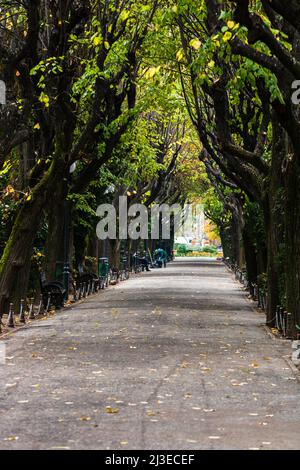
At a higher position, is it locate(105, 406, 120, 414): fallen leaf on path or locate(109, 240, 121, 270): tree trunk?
locate(109, 240, 121, 270): tree trunk

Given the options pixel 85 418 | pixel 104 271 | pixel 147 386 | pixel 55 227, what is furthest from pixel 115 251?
pixel 85 418

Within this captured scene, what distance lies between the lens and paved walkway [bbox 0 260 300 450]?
8133mm

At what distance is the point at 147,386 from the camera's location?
11.2 meters

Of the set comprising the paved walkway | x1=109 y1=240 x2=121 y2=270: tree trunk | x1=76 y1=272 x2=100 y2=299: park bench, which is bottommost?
the paved walkway

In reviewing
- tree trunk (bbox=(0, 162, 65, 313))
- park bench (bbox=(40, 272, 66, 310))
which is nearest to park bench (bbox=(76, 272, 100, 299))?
park bench (bbox=(40, 272, 66, 310))

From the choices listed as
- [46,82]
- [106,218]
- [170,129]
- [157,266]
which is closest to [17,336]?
[46,82]

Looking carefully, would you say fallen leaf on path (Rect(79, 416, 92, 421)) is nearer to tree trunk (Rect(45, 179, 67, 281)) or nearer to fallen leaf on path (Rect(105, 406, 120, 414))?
fallen leaf on path (Rect(105, 406, 120, 414))

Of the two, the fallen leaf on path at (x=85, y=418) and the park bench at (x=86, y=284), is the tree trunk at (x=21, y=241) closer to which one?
the park bench at (x=86, y=284)

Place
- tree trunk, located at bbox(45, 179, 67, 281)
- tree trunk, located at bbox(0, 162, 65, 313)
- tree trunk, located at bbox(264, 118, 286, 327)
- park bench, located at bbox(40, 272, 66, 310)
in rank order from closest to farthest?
tree trunk, located at bbox(264, 118, 286, 327), tree trunk, located at bbox(0, 162, 65, 313), park bench, located at bbox(40, 272, 66, 310), tree trunk, located at bbox(45, 179, 67, 281)

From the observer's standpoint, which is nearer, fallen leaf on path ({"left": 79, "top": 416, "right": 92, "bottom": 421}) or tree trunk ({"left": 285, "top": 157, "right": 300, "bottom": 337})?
fallen leaf on path ({"left": 79, "top": 416, "right": 92, "bottom": 421})

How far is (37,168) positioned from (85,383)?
1217 centimetres

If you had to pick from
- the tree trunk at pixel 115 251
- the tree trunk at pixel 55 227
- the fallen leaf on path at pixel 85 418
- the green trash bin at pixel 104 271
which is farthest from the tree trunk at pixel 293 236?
the tree trunk at pixel 115 251

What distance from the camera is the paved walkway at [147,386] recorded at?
8133 mm

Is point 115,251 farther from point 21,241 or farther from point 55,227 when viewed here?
point 21,241
